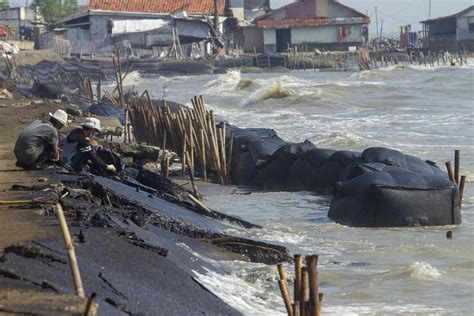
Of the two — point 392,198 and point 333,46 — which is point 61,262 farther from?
point 333,46

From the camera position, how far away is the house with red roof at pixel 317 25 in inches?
2655

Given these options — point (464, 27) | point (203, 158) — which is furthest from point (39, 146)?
point (464, 27)

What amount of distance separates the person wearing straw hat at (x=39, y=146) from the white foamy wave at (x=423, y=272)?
170 inches

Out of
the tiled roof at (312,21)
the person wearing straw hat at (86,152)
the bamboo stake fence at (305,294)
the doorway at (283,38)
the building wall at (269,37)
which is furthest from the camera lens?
the building wall at (269,37)

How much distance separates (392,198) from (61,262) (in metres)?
5.69

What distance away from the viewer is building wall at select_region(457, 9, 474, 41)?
66188 millimetres

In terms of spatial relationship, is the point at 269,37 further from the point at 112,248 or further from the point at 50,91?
the point at 112,248

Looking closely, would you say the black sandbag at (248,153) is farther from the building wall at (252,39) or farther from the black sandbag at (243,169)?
the building wall at (252,39)

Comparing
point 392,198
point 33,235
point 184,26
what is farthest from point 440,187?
→ point 184,26

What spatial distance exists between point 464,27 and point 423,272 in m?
59.5

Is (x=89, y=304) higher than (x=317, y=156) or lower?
higher

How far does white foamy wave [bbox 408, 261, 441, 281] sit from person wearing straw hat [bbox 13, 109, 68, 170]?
432 cm

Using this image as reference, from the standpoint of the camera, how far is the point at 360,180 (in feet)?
39.8

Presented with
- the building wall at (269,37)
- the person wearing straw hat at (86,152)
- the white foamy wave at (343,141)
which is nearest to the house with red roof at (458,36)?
the building wall at (269,37)
